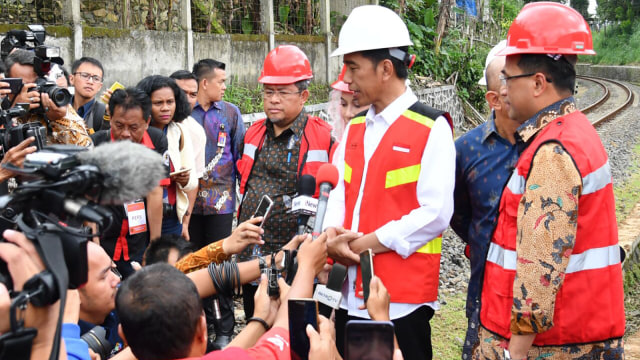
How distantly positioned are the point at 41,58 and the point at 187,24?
4761 mm

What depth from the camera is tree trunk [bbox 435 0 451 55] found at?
16734 millimetres

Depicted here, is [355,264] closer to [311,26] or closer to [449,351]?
[449,351]

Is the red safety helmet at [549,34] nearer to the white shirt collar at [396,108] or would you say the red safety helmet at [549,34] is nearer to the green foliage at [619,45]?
the white shirt collar at [396,108]

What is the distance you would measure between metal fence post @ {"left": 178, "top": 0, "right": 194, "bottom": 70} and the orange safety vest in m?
6.52

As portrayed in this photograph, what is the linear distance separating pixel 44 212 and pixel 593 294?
1880mm

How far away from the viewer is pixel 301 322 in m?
2.23

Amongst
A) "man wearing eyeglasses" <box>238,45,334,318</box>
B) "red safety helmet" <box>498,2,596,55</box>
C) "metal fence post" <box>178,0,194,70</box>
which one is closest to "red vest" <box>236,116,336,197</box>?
"man wearing eyeglasses" <box>238,45,334,318</box>

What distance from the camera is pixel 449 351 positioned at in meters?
4.57

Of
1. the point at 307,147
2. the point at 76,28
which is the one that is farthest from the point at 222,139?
the point at 76,28

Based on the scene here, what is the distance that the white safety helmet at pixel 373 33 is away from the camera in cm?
297

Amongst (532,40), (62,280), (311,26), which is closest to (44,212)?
(62,280)

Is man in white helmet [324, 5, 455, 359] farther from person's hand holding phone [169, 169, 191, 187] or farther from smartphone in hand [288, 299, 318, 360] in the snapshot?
person's hand holding phone [169, 169, 191, 187]

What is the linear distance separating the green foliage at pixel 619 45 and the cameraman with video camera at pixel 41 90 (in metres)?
39.2

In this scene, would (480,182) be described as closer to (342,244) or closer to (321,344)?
(342,244)
